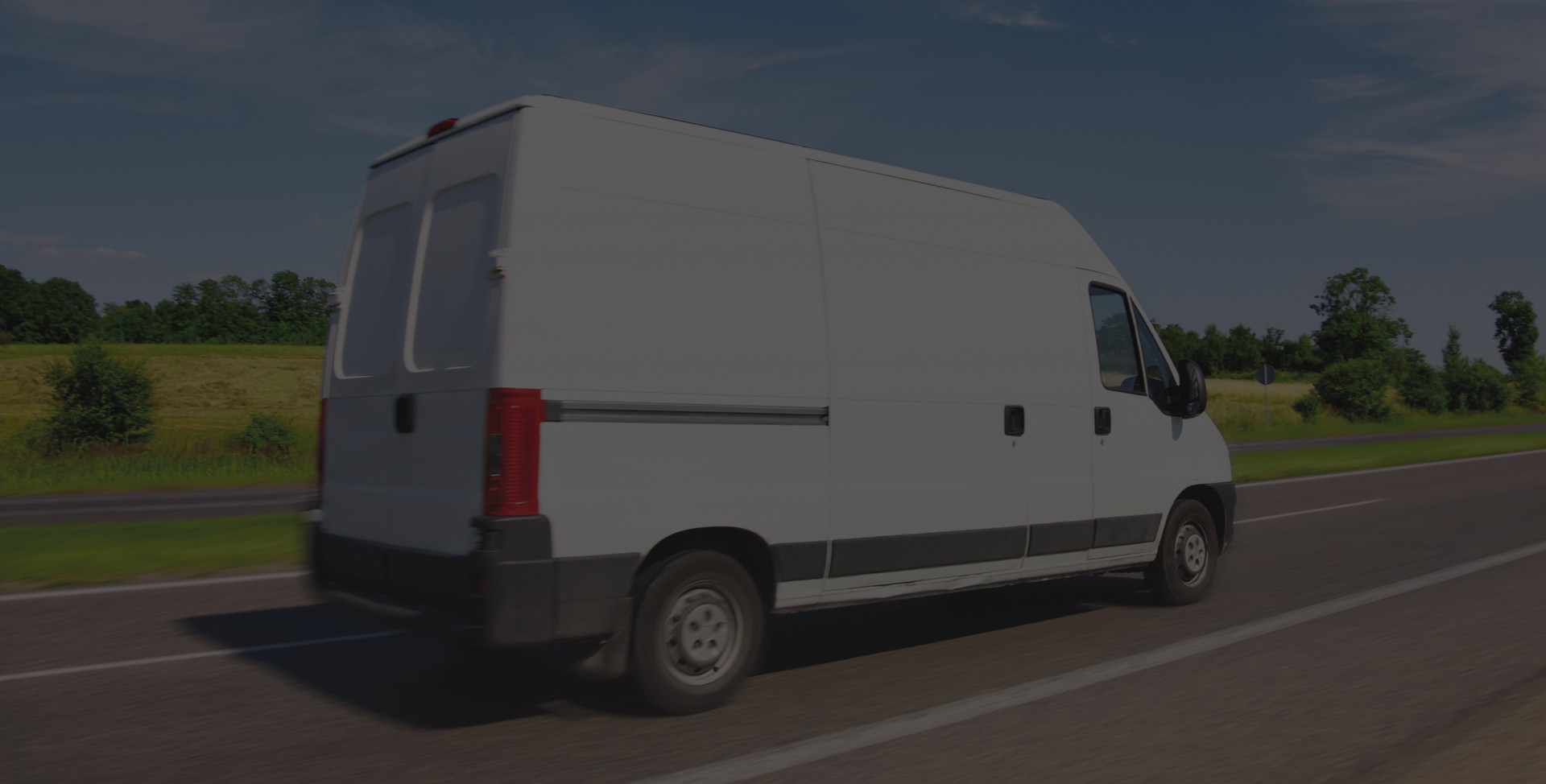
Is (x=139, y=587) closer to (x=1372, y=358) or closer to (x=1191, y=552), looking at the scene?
(x=1191, y=552)

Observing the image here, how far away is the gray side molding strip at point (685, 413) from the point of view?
430 centimetres

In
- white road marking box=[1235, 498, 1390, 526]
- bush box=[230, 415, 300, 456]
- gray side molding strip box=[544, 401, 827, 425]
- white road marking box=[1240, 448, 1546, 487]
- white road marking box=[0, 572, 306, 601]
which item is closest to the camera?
gray side molding strip box=[544, 401, 827, 425]

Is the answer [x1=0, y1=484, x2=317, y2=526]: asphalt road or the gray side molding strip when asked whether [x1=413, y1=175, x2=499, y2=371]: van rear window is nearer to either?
the gray side molding strip

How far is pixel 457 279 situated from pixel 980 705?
298cm

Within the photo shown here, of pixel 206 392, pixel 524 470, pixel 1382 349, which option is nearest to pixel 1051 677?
pixel 524 470

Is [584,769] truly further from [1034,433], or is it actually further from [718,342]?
[1034,433]

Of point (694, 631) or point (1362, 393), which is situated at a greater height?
point (1362, 393)

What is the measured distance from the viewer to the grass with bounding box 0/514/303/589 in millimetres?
9086

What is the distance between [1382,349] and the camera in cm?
10150

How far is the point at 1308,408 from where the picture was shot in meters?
55.4

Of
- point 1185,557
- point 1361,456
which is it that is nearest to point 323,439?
point 1185,557

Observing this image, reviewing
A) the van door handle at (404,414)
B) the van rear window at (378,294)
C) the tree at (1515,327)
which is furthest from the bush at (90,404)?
the tree at (1515,327)

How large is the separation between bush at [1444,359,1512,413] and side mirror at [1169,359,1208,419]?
69335 mm

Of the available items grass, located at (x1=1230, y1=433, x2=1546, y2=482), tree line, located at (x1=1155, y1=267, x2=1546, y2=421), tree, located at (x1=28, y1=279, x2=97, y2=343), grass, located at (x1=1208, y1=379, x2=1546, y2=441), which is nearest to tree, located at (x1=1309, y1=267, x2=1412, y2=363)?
tree line, located at (x1=1155, y1=267, x2=1546, y2=421)
